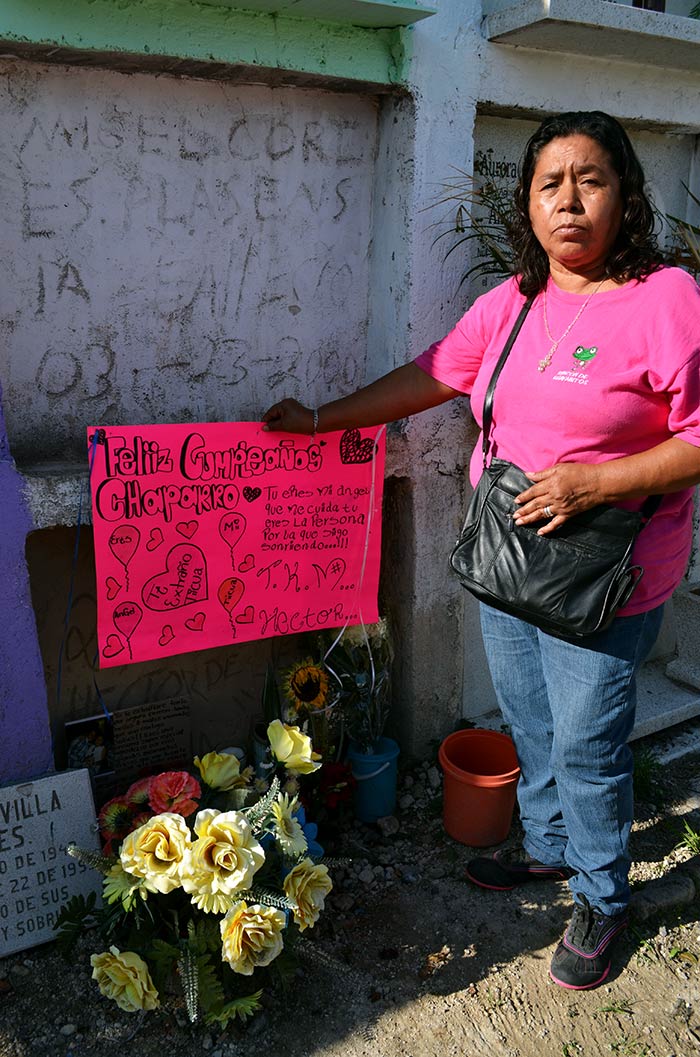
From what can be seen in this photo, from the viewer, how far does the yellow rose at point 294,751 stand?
2494 mm

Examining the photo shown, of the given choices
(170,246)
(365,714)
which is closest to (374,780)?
(365,714)

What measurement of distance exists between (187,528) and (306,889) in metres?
1.08

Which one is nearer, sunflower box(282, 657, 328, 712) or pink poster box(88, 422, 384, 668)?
pink poster box(88, 422, 384, 668)

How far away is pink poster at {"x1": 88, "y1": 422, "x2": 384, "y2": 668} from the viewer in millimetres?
2557

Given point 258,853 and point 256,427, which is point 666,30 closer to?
point 256,427

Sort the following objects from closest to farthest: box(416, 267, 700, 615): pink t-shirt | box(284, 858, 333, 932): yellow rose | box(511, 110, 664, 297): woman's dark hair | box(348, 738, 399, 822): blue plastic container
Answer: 1. box(416, 267, 700, 615): pink t-shirt
2. box(511, 110, 664, 297): woman's dark hair
3. box(284, 858, 333, 932): yellow rose
4. box(348, 738, 399, 822): blue plastic container

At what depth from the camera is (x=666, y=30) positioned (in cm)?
302

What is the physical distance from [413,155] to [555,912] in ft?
8.10

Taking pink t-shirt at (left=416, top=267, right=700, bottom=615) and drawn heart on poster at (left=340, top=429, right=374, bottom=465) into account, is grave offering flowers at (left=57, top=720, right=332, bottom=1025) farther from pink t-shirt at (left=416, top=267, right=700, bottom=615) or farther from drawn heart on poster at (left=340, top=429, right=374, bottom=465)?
pink t-shirt at (left=416, top=267, right=700, bottom=615)

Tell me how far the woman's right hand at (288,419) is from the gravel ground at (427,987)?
1.43 m

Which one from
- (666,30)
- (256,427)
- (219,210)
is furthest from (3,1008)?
(666,30)

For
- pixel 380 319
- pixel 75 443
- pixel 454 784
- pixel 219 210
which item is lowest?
pixel 454 784

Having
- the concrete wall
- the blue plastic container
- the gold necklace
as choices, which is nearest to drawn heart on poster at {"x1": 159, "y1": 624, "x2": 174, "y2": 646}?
the concrete wall

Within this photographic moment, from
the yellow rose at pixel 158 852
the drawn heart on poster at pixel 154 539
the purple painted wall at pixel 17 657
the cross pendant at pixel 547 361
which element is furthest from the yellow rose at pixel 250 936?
the cross pendant at pixel 547 361
